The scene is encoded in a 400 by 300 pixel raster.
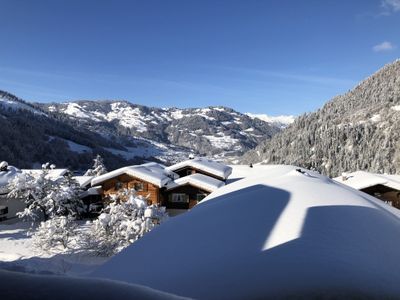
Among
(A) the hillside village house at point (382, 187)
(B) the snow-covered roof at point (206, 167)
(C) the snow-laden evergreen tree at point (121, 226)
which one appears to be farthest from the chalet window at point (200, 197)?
(A) the hillside village house at point (382, 187)

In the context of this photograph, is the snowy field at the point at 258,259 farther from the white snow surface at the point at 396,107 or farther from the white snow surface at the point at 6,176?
the white snow surface at the point at 396,107

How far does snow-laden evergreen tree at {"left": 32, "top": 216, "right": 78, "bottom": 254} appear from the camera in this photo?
2822cm

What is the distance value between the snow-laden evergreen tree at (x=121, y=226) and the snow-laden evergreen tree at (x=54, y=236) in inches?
48.8

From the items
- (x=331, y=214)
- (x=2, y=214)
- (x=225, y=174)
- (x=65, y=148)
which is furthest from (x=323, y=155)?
(x=331, y=214)

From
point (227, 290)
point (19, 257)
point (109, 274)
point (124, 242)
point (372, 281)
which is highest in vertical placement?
point (372, 281)

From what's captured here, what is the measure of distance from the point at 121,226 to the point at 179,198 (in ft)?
50.2

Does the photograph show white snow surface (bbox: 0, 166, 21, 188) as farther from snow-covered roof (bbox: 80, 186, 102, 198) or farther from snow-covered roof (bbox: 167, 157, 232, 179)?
snow-covered roof (bbox: 167, 157, 232, 179)

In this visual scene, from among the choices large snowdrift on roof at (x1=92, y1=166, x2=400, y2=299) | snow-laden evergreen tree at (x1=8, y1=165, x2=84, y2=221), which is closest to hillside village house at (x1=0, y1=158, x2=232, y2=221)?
snow-laden evergreen tree at (x1=8, y1=165, x2=84, y2=221)

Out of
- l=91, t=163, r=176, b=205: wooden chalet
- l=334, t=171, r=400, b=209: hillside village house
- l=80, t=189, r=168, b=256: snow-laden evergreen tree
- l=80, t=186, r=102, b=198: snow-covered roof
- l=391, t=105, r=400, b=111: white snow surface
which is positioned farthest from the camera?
l=391, t=105, r=400, b=111: white snow surface

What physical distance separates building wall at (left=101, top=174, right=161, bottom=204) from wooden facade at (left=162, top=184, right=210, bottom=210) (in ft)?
4.04

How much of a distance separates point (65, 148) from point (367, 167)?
124 meters

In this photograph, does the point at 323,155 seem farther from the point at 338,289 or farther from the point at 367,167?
the point at 338,289

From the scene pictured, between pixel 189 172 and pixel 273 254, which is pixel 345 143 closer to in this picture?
pixel 189 172

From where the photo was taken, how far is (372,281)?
563cm
